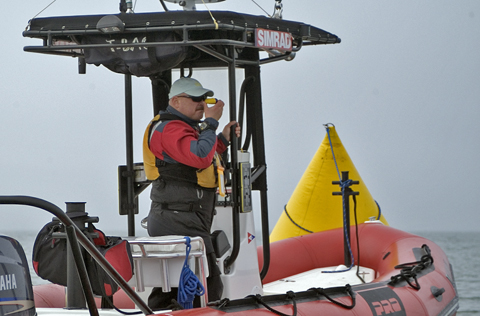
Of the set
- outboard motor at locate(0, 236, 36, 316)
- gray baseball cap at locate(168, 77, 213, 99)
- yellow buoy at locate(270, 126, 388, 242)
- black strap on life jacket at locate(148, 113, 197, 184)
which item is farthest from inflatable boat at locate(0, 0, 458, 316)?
yellow buoy at locate(270, 126, 388, 242)

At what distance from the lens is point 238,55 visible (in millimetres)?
3830

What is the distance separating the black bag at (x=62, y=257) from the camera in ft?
8.70

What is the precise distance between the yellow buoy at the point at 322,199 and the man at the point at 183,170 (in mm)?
2695

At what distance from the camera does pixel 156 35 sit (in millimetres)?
3205

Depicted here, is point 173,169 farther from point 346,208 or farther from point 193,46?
point 346,208

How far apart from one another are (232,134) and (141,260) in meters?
0.78

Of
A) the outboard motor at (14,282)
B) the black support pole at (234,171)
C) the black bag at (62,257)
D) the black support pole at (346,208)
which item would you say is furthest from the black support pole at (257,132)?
the outboard motor at (14,282)

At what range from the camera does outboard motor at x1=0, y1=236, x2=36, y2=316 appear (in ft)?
6.77

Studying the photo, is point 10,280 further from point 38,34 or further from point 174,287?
point 38,34

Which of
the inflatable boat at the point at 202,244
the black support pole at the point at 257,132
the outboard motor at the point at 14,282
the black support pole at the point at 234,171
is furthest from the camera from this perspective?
the black support pole at the point at 257,132

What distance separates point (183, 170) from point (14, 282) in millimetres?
1248

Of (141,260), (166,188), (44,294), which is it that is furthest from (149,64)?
(44,294)

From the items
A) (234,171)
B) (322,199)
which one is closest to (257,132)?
(234,171)

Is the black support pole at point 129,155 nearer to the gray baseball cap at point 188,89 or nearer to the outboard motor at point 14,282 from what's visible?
the gray baseball cap at point 188,89
